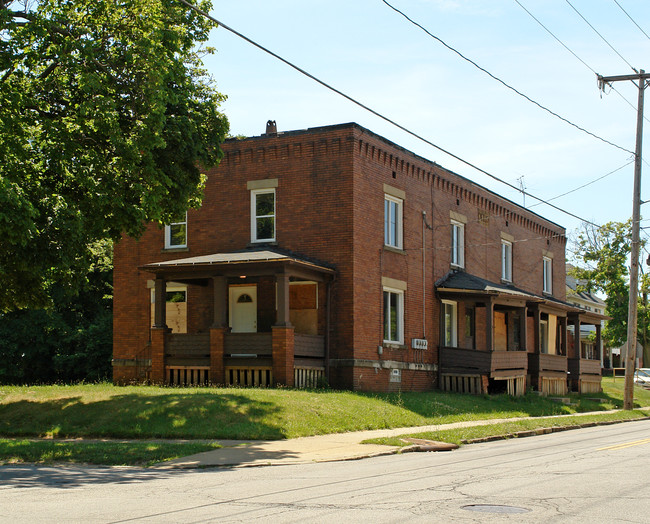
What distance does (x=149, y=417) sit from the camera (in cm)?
1920

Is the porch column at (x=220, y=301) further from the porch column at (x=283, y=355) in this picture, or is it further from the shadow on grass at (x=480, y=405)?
the shadow on grass at (x=480, y=405)

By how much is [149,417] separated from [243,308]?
9423 millimetres

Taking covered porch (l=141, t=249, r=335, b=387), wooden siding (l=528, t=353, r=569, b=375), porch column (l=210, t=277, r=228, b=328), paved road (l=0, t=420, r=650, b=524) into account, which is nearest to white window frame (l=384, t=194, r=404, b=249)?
covered porch (l=141, t=249, r=335, b=387)

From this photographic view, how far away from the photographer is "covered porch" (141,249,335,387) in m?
24.8

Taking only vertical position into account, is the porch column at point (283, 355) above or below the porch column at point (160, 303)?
below

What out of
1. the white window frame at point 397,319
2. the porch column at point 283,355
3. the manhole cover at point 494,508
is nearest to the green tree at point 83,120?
the porch column at point 283,355

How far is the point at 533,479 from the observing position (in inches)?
463

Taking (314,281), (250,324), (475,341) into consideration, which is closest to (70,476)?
(314,281)

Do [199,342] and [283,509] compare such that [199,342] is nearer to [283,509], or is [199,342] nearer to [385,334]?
[385,334]

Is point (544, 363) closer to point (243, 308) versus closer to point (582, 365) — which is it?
point (582, 365)

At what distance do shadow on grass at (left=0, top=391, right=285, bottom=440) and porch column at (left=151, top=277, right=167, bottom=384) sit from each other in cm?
498

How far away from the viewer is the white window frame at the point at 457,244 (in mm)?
33500

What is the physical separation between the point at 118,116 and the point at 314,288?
10276 millimetres

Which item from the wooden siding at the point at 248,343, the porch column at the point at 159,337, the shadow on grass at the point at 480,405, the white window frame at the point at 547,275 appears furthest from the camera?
the white window frame at the point at 547,275
